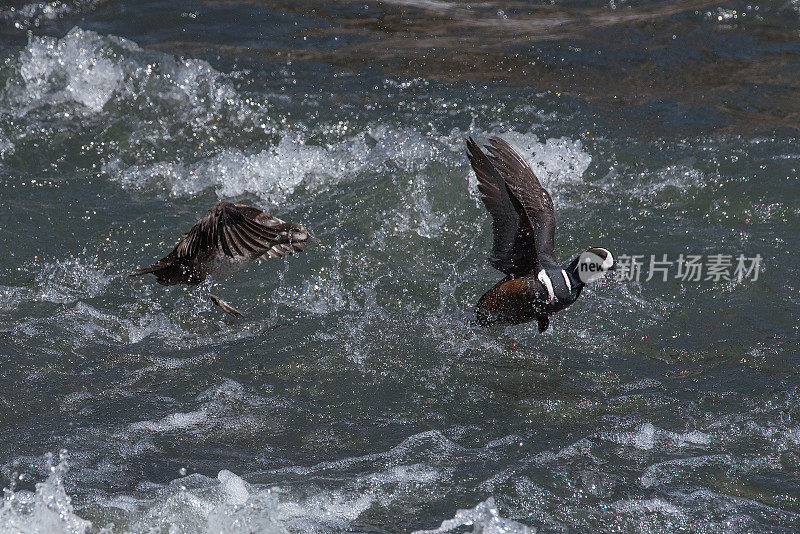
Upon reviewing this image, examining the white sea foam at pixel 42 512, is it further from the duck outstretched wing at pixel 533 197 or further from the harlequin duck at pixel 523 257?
the duck outstretched wing at pixel 533 197

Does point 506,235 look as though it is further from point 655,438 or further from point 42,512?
point 42,512

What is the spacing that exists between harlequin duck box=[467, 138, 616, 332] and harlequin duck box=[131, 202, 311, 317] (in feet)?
3.38

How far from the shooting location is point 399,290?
18.7ft

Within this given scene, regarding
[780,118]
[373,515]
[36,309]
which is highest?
[780,118]

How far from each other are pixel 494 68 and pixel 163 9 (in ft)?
13.8

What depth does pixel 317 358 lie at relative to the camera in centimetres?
504

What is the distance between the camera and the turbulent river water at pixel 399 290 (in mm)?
3977

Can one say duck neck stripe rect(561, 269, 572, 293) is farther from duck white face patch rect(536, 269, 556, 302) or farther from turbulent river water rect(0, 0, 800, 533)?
turbulent river water rect(0, 0, 800, 533)

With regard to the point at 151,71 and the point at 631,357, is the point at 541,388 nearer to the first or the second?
the point at 631,357

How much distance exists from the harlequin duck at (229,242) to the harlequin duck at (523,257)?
1029 mm

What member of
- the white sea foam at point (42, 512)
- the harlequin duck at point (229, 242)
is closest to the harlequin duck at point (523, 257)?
the harlequin duck at point (229, 242)

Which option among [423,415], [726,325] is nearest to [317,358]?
[423,415]

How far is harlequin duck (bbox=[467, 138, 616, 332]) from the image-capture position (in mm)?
4746

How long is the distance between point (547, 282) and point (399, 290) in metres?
1.21
